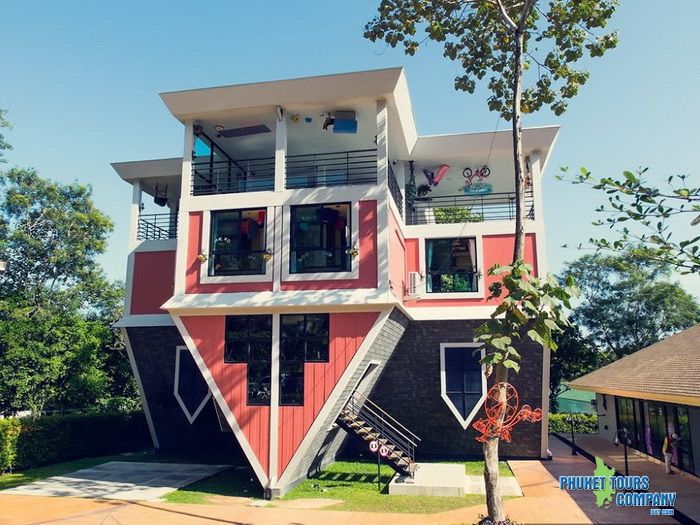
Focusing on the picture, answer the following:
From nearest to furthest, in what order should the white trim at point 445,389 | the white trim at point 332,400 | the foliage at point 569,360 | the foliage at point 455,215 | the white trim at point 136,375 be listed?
the white trim at point 332,400
the white trim at point 445,389
the white trim at point 136,375
the foliage at point 455,215
the foliage at point 569,360

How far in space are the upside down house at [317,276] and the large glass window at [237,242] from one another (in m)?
0.04

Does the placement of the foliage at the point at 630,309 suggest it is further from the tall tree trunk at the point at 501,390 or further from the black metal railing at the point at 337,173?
the tall tree trunk at the point at 501,390

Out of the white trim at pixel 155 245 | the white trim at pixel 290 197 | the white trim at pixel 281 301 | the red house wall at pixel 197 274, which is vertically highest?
the white trim at pixel 290 197

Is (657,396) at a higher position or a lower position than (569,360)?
lower

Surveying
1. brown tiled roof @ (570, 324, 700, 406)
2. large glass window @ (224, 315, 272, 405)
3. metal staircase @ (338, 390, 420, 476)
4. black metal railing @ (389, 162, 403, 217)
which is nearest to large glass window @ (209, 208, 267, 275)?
large glass window @ (224, 315, 272, 405)

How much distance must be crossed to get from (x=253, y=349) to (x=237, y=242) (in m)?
2.58

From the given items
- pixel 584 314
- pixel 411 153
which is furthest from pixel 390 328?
pixel 584 314

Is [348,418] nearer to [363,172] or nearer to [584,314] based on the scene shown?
[363,172]

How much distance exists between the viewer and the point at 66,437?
15953 mm

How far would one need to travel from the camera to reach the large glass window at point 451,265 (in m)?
14.6

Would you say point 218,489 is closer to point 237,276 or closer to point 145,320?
point 237,276

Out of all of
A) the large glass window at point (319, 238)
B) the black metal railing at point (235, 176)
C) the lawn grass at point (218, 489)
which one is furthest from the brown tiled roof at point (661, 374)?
the black metal railing at point (235, 176)

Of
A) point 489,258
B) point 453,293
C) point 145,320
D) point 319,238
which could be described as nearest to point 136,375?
point 145,320

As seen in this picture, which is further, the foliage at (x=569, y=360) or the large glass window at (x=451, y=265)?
the foliage at (x=569, y=360)
